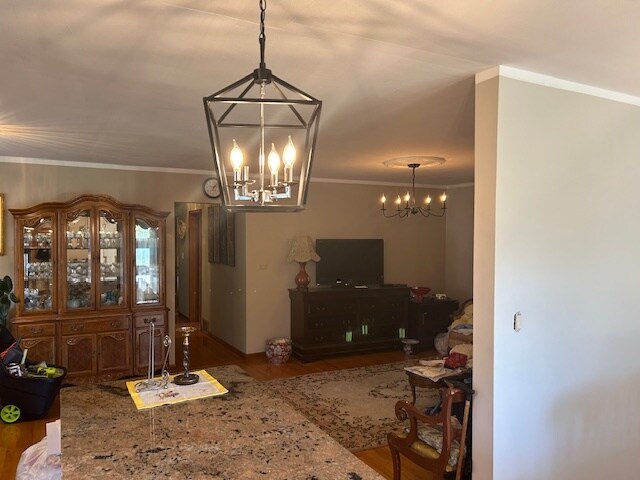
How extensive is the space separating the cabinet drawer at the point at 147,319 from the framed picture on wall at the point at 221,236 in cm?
148

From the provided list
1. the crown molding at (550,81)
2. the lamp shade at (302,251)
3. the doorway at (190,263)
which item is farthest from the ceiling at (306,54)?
the doorway at (190,263)

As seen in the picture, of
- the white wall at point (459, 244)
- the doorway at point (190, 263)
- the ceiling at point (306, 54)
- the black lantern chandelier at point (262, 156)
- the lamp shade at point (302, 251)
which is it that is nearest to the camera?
the black lantern chandelier at point (262, 156)

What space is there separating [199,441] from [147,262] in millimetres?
3996

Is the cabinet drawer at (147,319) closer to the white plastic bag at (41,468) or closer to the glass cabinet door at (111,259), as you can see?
the glass cabinet door at (111,259)

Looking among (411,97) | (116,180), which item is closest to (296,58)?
(411,97)

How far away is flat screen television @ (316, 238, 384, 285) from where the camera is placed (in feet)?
21.5

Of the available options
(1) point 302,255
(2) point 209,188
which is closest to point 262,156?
(2) point 209,188

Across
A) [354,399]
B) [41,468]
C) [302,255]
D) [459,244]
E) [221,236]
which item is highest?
[221,236]

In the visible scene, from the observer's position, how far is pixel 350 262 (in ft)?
22.1

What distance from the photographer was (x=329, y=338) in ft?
20.3

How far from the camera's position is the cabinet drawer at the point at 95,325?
190 inches

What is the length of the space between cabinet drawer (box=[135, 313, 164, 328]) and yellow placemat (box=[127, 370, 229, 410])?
2.99 meters

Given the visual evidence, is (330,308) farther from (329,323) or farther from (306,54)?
(306,54)

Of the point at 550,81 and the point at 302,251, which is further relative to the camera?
the point at 302,251
